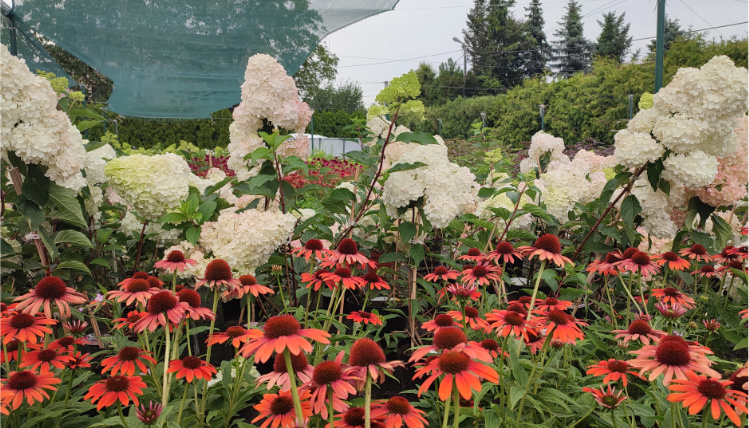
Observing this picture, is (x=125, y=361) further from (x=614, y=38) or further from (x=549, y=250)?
(x=614, y=38)

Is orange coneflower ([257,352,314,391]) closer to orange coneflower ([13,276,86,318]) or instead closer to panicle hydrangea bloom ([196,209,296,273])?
orange coneflower ([13,276,86,318])

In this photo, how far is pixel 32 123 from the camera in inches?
56.8

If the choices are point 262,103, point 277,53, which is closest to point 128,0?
point 277,53

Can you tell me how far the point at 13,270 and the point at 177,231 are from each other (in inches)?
24.0

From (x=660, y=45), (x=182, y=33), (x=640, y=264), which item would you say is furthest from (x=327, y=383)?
(x=182, y=33)

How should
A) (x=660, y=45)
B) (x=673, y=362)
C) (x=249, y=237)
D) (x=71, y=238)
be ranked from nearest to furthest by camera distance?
1. (x=673, y=362)
2. (x=71, y=238)
3. (x=249, y=237)
4. (x=660, y=45)

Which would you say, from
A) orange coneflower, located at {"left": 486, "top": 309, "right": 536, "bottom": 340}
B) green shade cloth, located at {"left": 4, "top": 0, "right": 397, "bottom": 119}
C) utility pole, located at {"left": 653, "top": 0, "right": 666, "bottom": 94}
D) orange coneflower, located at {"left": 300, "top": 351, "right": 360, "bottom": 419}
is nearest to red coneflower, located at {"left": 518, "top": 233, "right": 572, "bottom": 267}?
orange coneflower, located at {"left": 486, "top": 309, "right": 536, "bottom": 340}

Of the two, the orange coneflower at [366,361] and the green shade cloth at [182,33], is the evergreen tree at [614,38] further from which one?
the orange coneflower at [366,361]

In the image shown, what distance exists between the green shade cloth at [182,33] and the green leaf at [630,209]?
17.0 ft

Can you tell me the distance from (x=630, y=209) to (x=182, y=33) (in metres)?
6.30

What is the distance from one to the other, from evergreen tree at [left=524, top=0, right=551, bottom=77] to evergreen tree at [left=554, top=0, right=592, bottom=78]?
116cm

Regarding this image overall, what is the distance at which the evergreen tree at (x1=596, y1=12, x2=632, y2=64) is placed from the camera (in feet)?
114

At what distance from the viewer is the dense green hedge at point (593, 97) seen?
41.6 ft

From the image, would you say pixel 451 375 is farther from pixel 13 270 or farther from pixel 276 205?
pixel 13 270
